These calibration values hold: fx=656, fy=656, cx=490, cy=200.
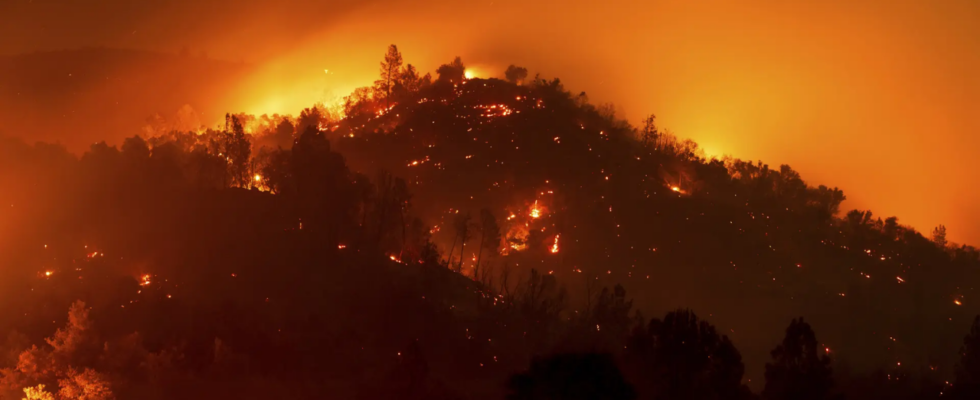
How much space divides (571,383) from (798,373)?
2672 centimetres

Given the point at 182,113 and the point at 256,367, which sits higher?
the point at 182,113

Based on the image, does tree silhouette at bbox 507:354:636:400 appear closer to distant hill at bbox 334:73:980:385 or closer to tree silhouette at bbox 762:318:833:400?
tree silhouette at bbox 762:318:833:400

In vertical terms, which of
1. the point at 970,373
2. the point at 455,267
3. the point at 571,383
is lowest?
the point at 571,383

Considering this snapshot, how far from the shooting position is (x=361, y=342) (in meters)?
70.3

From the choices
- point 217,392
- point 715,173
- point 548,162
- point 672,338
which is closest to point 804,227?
point 715,173

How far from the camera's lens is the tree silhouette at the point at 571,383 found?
3969 centimetres

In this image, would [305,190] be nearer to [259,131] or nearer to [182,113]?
[259,131]

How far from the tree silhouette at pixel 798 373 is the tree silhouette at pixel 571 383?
72.9 ft

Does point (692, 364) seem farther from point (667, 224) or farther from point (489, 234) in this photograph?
point (667, 224)

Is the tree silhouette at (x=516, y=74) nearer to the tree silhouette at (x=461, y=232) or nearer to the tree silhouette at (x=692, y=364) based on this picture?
the tree silhouette at (x=461, y=232)

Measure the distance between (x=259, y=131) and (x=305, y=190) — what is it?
63.8 meters

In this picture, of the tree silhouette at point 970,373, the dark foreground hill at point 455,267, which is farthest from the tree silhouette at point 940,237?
the tree silhouette at point 970,373

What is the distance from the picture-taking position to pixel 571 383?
132 feet

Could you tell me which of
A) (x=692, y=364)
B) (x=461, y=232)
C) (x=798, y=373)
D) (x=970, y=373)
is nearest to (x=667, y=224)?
(x=461, y=232)
